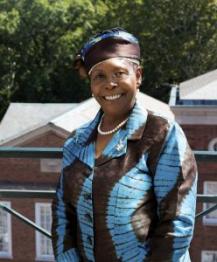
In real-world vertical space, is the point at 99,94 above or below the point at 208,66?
below

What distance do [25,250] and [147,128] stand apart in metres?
19.4

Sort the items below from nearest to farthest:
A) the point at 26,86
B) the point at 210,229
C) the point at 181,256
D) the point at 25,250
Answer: the point at 181,256
the point at 210,229
the point at 25,250
the point at 26,86

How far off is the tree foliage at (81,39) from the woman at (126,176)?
34.1 m

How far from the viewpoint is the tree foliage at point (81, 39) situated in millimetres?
36500

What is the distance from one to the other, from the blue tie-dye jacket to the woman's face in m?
0.07

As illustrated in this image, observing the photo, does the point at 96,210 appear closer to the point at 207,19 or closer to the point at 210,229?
the point at 210,229

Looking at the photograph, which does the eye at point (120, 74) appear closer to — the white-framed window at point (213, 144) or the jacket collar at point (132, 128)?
the jacket collar at point (132, 128)

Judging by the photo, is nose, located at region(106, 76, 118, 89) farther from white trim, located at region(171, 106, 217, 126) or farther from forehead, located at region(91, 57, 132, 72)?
white trim, located at region(171, 106, 217, 126)

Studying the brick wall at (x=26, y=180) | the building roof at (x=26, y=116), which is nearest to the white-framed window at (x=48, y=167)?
the brick wall at (x=26, y=180)

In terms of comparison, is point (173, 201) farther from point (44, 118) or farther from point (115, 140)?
point (44, 118)

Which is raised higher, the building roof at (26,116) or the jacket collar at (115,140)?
the building roof at (26,116)

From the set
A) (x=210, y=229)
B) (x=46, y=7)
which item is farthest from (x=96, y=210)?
(x=46, y=7)

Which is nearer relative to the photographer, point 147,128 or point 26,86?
point 147,128

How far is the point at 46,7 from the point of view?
3609cm
